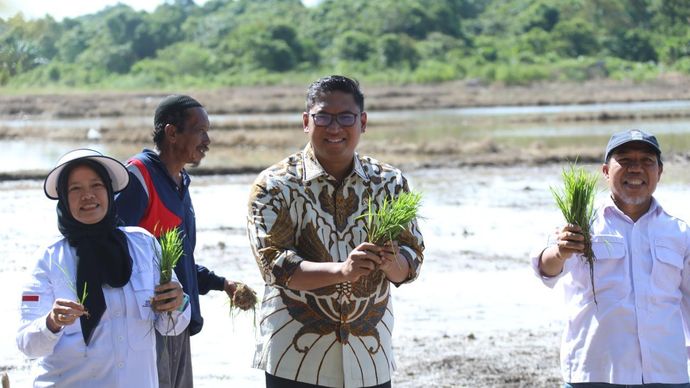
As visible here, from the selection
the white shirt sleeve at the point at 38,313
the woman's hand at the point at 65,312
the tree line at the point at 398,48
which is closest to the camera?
the woman's hand at the point at 65,312

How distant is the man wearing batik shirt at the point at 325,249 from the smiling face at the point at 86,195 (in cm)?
55

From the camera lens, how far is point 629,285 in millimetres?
4469

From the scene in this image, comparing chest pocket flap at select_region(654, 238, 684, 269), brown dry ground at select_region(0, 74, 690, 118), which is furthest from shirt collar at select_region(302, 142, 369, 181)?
brown dry ground at select_region(0, 74, 690, 118)

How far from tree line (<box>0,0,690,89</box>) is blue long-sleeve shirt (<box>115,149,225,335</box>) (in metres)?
49.0

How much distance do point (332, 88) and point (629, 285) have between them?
54.7 inches

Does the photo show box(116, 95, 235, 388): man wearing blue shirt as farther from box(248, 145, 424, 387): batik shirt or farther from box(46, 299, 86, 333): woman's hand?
box(46, 299, 86, 333): woman's hand

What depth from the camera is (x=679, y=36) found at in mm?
65250

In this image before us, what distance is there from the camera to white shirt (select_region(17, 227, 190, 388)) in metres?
3.80

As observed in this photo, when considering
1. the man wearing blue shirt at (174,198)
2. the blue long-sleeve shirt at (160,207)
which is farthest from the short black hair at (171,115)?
the blue long-sleeve shirt at (160,207)

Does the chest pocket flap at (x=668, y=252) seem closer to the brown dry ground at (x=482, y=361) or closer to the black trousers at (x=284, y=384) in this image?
the black trousers at (x=284, y=384)

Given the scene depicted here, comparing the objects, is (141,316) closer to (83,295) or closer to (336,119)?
(83,295)

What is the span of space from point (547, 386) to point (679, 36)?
61.4 metres

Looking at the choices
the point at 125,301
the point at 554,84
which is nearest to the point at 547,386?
the point at 125,301

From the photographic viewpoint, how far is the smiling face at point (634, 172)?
449 centimetres
